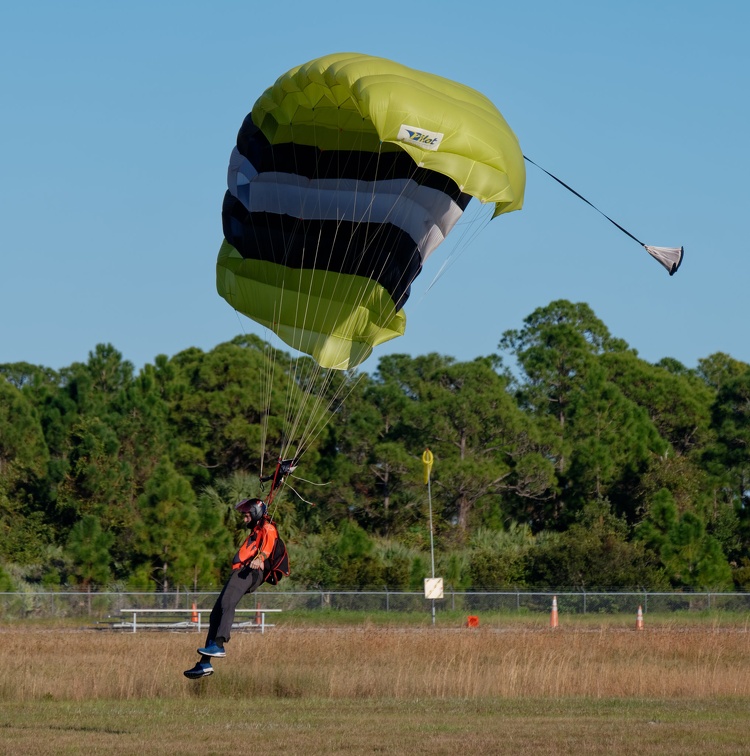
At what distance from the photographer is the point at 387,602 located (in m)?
30.0

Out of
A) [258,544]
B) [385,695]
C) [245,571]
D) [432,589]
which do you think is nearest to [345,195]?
[258,544]

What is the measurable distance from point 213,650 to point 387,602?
746 inches

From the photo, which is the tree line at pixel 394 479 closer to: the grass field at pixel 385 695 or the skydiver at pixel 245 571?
the grass field at pixel 385 695

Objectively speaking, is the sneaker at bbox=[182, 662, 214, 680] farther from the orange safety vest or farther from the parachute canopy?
the parachute canopy

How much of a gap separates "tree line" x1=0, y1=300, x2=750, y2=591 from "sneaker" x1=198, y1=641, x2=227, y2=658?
21528 millimetres

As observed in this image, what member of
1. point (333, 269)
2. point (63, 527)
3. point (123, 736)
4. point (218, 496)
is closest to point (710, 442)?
point (218, 496)

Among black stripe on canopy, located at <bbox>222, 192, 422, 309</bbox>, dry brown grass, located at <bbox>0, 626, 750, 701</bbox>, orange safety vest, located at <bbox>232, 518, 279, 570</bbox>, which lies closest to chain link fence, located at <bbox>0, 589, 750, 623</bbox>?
dry brown grass, located at <bbox>0, 626, 750, 701</bbox>

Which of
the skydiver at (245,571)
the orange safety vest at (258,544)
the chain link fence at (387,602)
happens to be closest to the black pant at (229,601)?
the skydiver at (245,571)

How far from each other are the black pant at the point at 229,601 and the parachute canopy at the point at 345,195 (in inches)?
142

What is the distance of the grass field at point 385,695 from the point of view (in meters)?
10.4

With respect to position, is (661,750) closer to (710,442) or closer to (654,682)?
(654,682)

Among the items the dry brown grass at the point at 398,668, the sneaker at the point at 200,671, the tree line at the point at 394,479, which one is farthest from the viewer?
the tree line at the point at 394,479

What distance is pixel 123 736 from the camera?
10781mm

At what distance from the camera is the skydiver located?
37.0 ft
